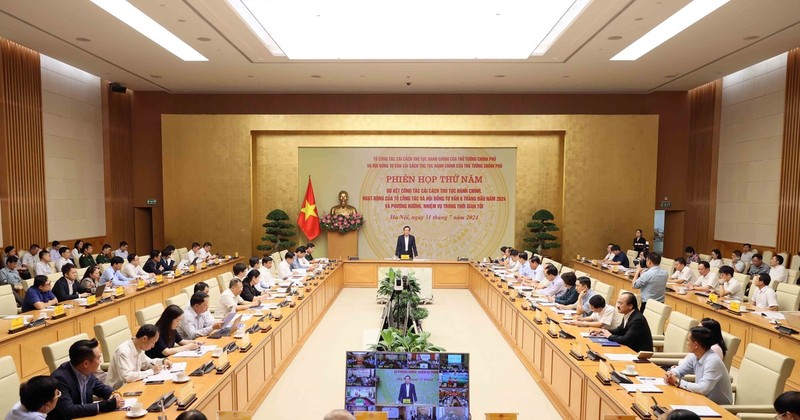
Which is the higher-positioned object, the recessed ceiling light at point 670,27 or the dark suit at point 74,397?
the recessed ceiling light at point 670,27

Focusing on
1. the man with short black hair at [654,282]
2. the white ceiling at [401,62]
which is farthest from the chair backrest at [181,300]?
the man with short black hair at [654,282]

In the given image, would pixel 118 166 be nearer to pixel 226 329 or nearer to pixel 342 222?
pixel 342 222

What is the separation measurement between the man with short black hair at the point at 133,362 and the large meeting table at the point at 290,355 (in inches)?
5.7

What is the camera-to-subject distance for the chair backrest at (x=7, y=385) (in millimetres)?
3164

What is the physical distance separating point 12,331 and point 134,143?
31.7 feet

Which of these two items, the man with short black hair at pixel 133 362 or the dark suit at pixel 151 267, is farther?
the dark suit at pixel 151 267

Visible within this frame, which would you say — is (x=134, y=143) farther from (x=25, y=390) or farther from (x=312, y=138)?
(x=25, y=390)

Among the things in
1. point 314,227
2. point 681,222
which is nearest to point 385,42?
point 314,227

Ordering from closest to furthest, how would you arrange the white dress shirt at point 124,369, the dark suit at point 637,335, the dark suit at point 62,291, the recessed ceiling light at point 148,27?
the white dress shirt at point 124,369
the dark suit at point 637,335
the dark suit at point 62,291
the recessed ceiling light at point 148,27

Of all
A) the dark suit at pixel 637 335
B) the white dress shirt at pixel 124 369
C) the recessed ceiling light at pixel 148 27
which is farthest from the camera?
the recessed ceiling light at pixel 148 27

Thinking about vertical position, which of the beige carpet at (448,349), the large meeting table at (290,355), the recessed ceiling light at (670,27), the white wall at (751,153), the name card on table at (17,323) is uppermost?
the recessed ceiling light at (670,27)

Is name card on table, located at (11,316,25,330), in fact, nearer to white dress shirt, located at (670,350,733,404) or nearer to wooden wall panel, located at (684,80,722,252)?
white dress shirt, located at (670,350,733,404)

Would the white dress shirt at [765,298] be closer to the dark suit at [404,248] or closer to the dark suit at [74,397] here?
the dark suit at [404,248]

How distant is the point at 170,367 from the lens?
3775 mm
